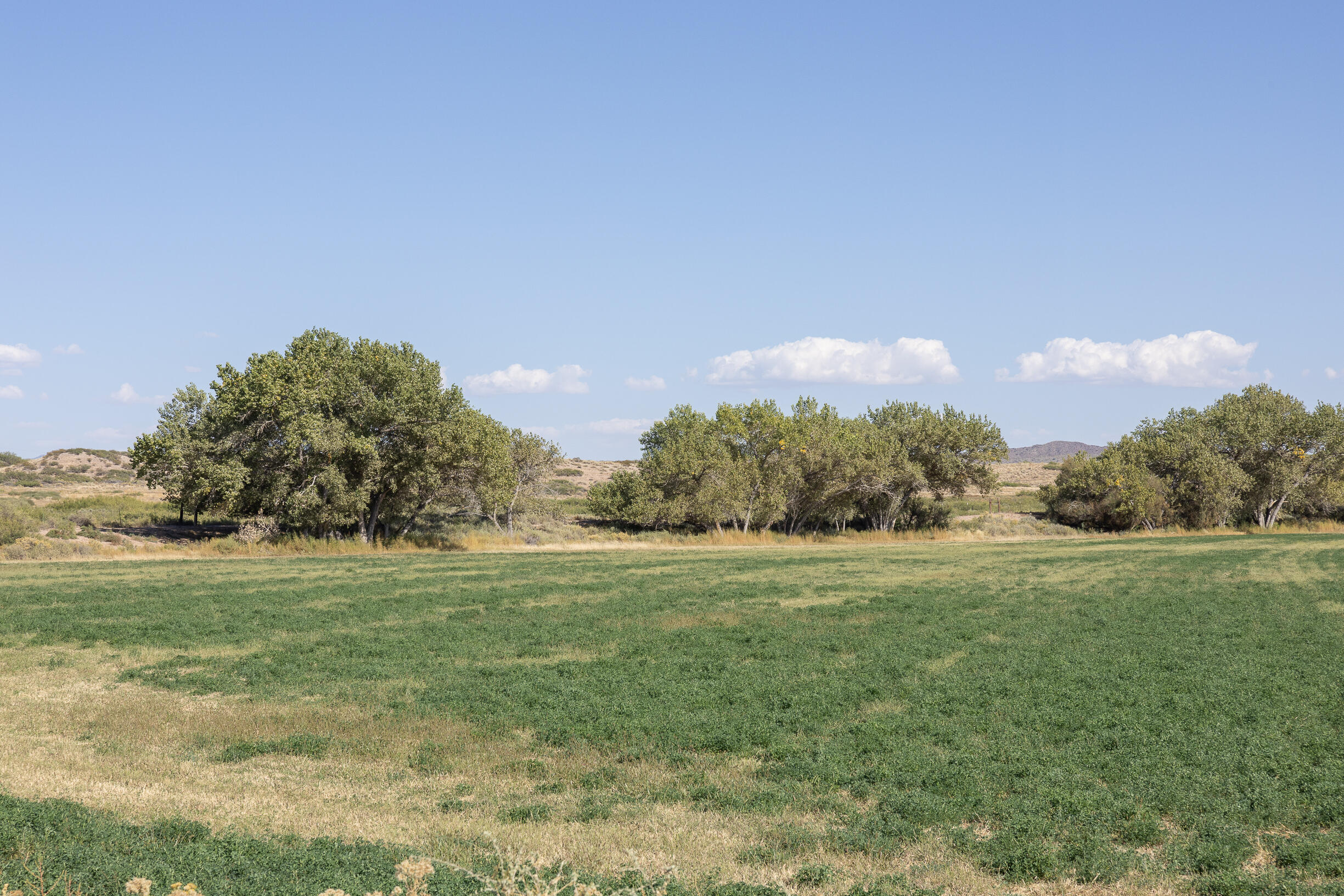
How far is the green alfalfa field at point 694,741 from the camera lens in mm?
8125

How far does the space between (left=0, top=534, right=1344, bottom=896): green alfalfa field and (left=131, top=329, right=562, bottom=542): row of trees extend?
1826cm

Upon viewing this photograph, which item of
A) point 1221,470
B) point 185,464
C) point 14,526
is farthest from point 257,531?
point 1221,470

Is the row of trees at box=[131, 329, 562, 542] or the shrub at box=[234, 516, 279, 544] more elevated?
the row of trees at box=[131, 329, 562, 542]

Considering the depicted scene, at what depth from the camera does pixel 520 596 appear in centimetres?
2831

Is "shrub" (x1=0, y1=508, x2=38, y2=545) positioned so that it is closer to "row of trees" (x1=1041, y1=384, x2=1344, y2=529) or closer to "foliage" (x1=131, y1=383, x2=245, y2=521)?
"foliage" (x1=131, y1=383, x2=245, y2=521)

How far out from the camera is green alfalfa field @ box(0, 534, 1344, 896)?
8.12m

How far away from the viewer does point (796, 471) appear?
65.2 meters

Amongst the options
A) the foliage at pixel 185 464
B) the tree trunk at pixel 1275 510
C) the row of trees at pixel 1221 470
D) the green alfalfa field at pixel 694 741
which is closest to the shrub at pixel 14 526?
the foliage at pixel 185 464

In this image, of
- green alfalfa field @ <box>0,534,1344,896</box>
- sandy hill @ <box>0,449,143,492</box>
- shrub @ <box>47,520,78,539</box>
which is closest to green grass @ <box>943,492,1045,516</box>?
green alfalfa field @ <box>0,534,1344,896</box>

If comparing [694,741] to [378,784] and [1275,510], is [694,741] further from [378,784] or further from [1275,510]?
[1275,510]

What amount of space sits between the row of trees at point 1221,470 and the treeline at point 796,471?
9618 mm

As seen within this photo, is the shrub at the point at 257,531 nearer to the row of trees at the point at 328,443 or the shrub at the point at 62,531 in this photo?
the row of trees at the point at 328,443

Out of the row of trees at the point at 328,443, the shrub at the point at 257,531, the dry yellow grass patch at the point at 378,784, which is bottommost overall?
the dry yellow grass patch at the point at 378,784

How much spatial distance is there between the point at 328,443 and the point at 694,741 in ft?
118
